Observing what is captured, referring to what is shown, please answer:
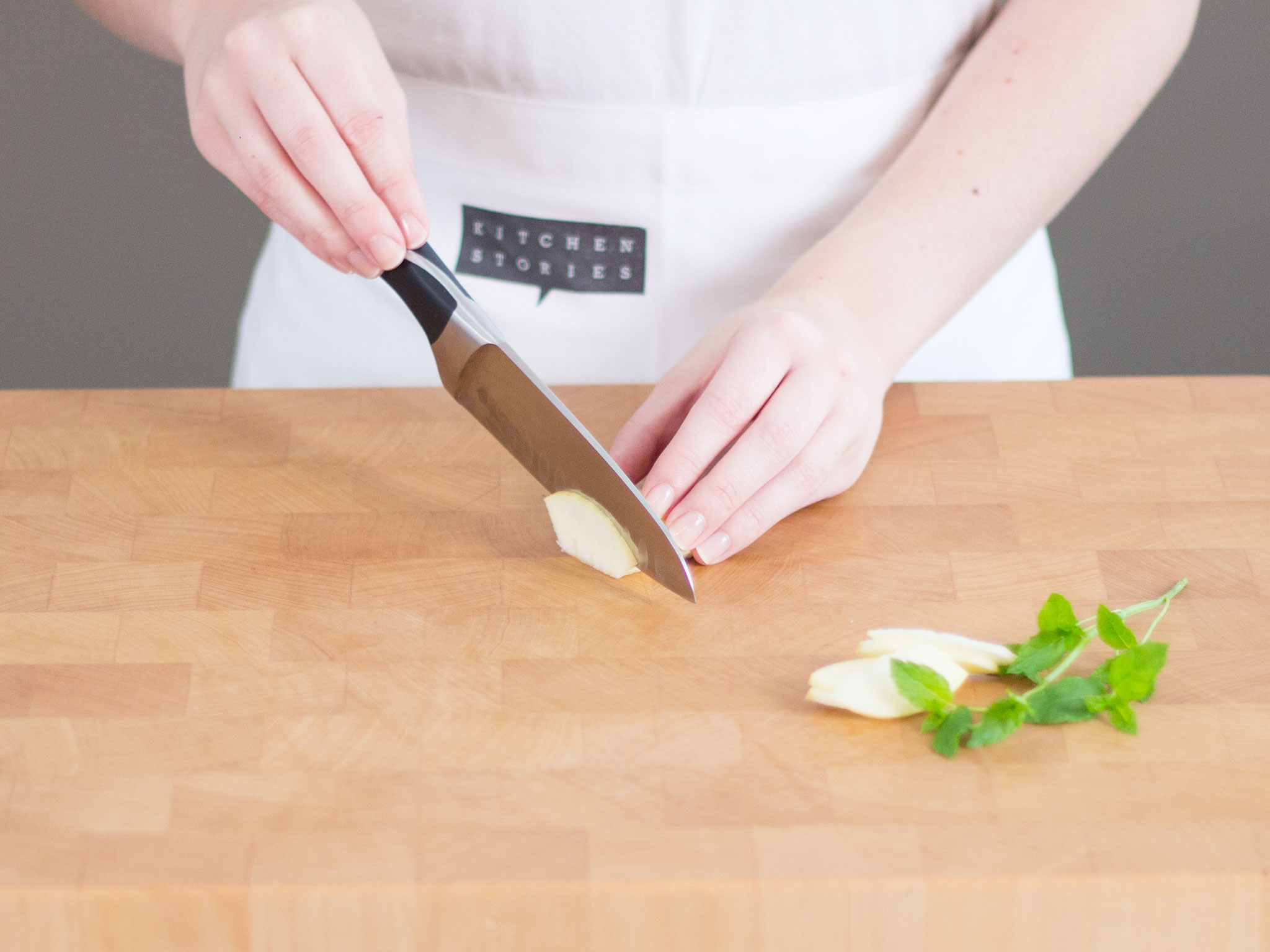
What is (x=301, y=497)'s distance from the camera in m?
0.93

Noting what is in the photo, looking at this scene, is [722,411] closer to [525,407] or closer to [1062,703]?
[525,407]

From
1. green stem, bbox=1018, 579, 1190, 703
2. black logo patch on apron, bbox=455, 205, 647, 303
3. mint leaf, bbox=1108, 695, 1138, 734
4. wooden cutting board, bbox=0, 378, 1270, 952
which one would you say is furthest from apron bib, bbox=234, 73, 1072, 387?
mint leaf, bbox=1108, 695, 1138, 734

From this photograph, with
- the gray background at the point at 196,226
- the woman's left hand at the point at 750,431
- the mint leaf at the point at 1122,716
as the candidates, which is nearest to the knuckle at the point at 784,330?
the woman's left hand at the point at 750,431

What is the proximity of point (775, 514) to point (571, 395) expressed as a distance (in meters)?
0.23

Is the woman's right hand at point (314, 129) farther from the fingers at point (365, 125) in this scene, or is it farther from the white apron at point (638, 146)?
the white apron at point (638, 146)

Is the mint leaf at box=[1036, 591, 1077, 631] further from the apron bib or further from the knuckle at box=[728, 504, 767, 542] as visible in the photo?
the apron bib

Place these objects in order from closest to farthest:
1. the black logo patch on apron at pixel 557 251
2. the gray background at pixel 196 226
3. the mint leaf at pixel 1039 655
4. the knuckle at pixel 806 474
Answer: the mint leaf at pixel 1039 655, the knuckle at pixel 806 474, the black logo patch on apron at pixel 557 251, the gray background at pixel 196 226

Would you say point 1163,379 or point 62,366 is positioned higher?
point 1163,379

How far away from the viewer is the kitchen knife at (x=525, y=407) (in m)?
0.83

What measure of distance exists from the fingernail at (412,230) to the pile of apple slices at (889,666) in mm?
370

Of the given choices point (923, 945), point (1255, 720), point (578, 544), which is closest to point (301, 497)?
point (578, 544)

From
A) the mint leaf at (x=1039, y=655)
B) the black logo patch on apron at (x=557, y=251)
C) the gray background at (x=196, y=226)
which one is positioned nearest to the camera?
the mint leaf at (x=1039, y=655)

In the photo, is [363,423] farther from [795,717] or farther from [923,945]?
[923,945]

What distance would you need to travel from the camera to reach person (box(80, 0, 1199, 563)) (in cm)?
86
